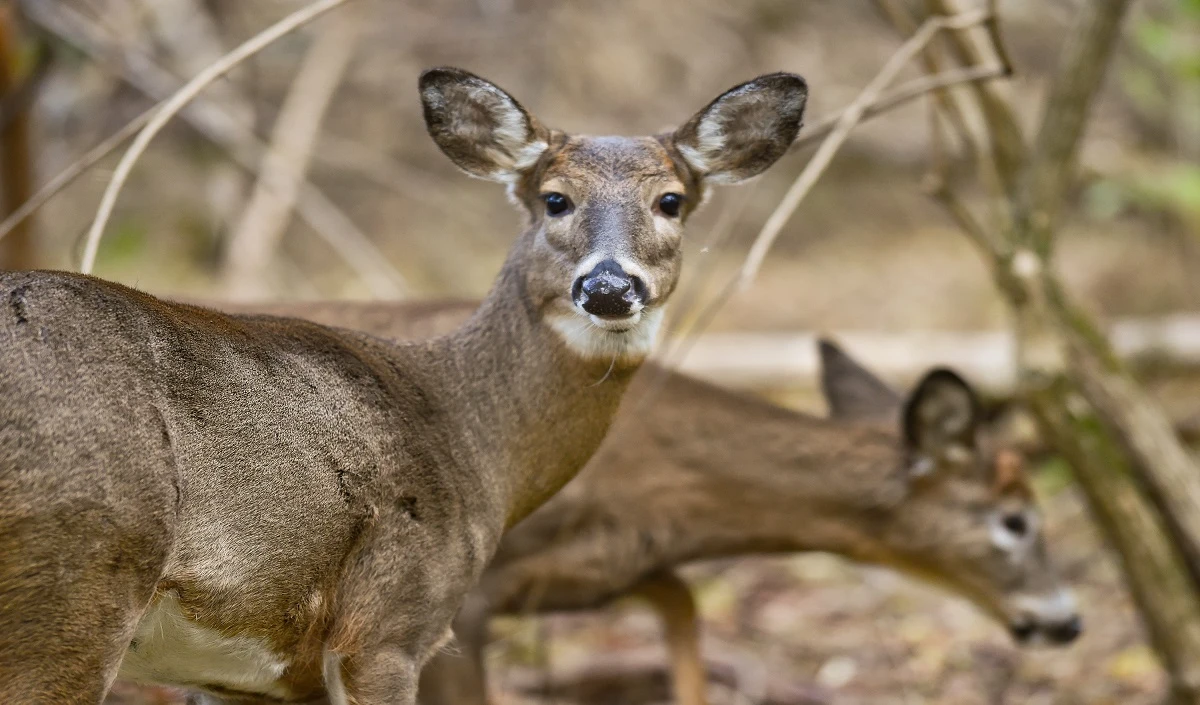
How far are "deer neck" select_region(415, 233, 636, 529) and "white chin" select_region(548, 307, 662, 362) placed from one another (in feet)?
0.10

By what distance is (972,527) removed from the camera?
6773 mm

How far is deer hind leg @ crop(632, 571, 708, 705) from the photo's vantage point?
22.3 feet

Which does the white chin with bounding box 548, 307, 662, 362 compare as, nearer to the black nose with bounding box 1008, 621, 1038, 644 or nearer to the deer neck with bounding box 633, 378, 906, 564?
the deer neck with bounding box 633, 378, 906, 564

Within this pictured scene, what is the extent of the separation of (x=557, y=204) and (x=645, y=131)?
892 centimetres

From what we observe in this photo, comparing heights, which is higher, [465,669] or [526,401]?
[526,401]

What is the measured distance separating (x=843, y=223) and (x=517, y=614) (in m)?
8.02

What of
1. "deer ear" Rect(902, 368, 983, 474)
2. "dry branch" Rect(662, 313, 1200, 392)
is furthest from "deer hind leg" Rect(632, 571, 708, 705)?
"dry branch" Rect(662, 313, 1200, 392)

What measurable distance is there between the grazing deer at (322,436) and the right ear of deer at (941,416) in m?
2.43

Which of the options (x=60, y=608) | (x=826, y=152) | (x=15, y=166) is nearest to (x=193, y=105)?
(x=15, y=166)

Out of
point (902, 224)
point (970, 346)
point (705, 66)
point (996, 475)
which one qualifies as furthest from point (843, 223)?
point (996, 475)

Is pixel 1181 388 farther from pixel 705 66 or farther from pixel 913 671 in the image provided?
pixel 705 66

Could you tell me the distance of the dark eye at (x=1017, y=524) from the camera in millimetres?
6785

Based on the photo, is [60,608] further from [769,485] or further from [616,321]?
[769,485]

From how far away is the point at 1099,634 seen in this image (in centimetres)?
841
